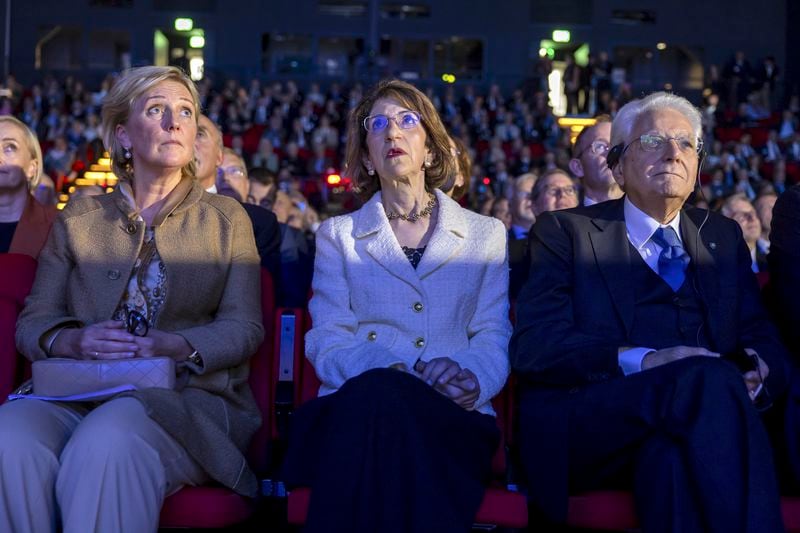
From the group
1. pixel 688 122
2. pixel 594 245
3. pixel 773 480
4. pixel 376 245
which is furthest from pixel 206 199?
pixel 773 480

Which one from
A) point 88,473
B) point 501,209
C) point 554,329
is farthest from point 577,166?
point 501,209

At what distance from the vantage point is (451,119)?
65.0 feet

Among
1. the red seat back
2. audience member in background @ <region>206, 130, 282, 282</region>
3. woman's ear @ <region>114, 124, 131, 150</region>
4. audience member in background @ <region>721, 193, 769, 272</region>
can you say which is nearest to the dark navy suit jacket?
audience member in background @ <region>206, 130, 282, 282</region>

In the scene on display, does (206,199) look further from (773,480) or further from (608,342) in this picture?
(773,480)

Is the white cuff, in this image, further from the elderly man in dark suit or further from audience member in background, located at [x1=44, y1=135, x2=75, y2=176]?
audience member in background, located at [x1=44, y1=135, x2=75, y2=176]

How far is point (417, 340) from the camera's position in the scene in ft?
9.68

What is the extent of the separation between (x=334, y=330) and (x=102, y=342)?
62 cm

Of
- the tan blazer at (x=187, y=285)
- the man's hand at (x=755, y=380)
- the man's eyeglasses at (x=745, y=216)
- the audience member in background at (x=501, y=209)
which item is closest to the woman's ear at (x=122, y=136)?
the tan blazer at (x=187, y=285)

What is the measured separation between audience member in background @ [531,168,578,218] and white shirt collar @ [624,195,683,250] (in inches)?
69.0

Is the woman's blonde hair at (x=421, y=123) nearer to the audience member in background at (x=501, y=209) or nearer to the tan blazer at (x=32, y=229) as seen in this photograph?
the tan blazer at (x=32, y=229)

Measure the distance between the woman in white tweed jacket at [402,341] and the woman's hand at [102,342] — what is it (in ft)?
1.60

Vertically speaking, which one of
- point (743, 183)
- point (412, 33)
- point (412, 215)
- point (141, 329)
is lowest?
point (141, 329)

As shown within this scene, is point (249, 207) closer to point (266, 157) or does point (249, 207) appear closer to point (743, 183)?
point (266, 157)

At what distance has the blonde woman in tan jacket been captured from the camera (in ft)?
8.11
